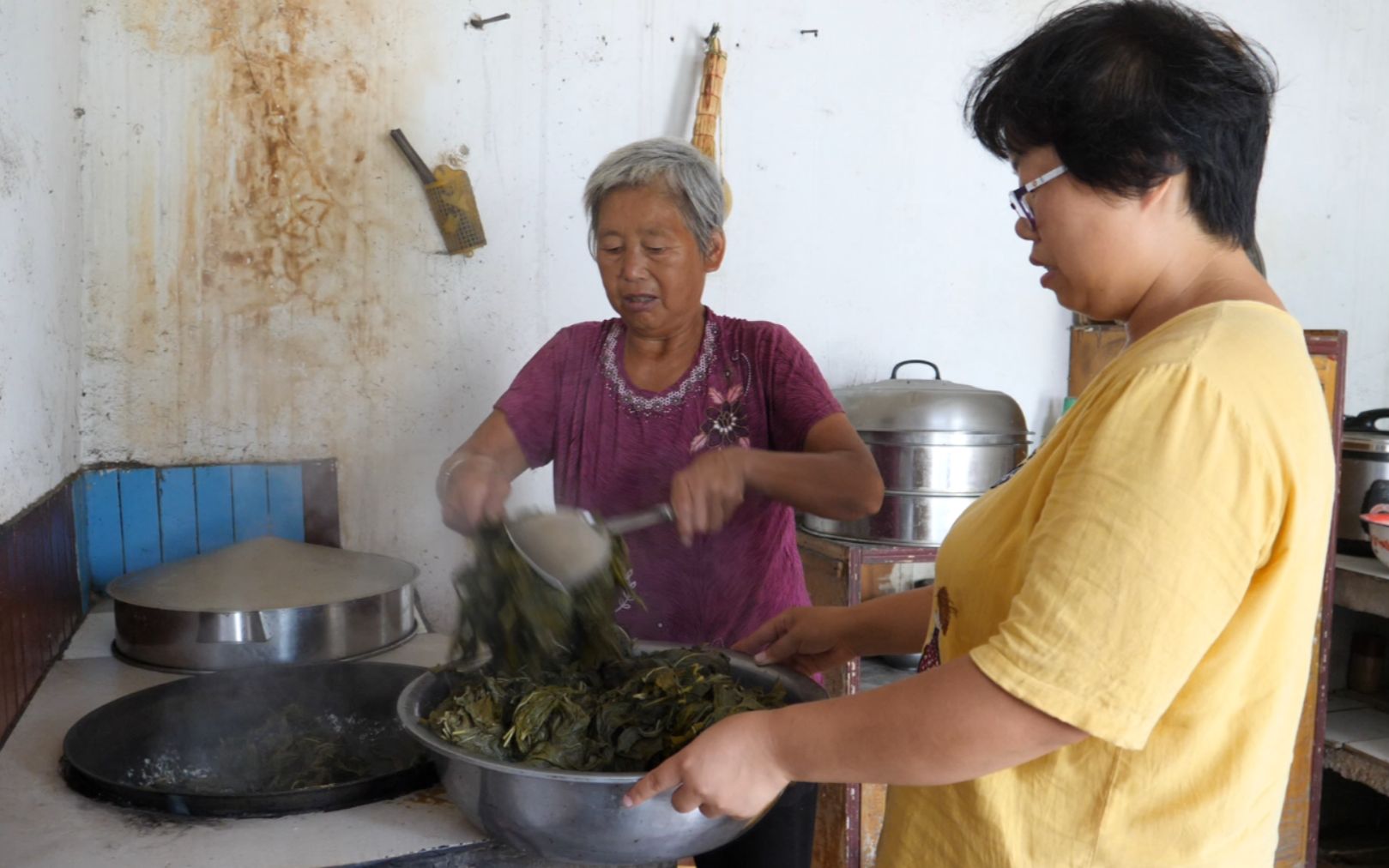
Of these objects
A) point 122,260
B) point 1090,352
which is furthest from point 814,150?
point 122,260

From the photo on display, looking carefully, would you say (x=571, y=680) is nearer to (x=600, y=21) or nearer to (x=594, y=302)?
(x=594, y=302)

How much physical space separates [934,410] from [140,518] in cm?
212

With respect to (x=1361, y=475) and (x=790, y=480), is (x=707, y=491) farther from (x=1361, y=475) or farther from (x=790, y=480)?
(x=1361, y=475)

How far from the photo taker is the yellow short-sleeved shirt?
88 cm

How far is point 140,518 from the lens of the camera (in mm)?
2588

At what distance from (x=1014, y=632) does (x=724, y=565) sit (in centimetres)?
113

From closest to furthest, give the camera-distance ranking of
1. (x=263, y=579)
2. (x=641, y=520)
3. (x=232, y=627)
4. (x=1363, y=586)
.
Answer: (x=641, y=520)
(x=232, y=627)
(x=263, y=579)
(x=1363, y=586)

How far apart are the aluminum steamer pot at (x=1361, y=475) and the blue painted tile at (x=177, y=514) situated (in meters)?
3.38

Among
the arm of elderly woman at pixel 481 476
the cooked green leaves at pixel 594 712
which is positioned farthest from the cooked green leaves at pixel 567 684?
the arm of elderly woman at pixel 481 476

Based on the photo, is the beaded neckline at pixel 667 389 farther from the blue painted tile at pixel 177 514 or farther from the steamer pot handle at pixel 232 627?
the blue painted tile at pixel 177 514

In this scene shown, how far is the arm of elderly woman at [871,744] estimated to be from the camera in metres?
0.94

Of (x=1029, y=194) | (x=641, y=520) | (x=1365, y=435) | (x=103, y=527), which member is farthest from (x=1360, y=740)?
(x=103, y=527)

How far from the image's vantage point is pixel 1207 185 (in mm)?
999

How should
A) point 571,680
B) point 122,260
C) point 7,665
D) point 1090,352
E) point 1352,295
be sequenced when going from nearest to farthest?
point 571,680 < point 7,665 < point 122,260 < point 1090,352 < point 1352,295
